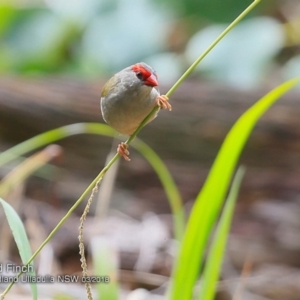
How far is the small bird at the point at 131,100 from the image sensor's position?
121 cm

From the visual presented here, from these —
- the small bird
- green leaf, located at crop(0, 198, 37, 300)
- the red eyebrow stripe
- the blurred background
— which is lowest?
green leaf, located at crop(0, 198, 37, 300)

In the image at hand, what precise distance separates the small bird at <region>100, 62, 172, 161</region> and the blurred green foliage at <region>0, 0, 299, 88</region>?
2.44 metres

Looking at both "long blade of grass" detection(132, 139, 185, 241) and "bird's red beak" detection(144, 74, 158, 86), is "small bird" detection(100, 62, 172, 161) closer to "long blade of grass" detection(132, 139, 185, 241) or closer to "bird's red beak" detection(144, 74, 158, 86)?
"bird's red beak" detection(144, 74, 158, 86)

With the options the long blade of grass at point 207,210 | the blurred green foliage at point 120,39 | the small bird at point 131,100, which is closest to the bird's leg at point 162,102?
the small bird at point 131,100

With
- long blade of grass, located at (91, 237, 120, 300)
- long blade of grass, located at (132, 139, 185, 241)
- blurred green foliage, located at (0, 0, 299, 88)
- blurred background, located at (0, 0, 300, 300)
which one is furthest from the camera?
blurred green foliage, located at (0, 0, 299, 88)

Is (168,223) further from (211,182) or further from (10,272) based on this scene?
(211,182)

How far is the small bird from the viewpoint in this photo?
121 centimetres

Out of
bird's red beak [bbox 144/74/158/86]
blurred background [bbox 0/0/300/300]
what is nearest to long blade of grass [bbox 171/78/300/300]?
bird's red beak [bbox 144/74/158/86]

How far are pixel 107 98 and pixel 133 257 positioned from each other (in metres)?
1.46

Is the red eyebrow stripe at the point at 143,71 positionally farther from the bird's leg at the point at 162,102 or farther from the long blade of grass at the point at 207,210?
the long blade of grass at the point at 207,210

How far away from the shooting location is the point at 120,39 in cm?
391

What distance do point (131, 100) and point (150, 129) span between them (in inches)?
88.2

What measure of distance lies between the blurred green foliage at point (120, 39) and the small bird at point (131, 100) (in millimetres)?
2439

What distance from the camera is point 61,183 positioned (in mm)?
3338
